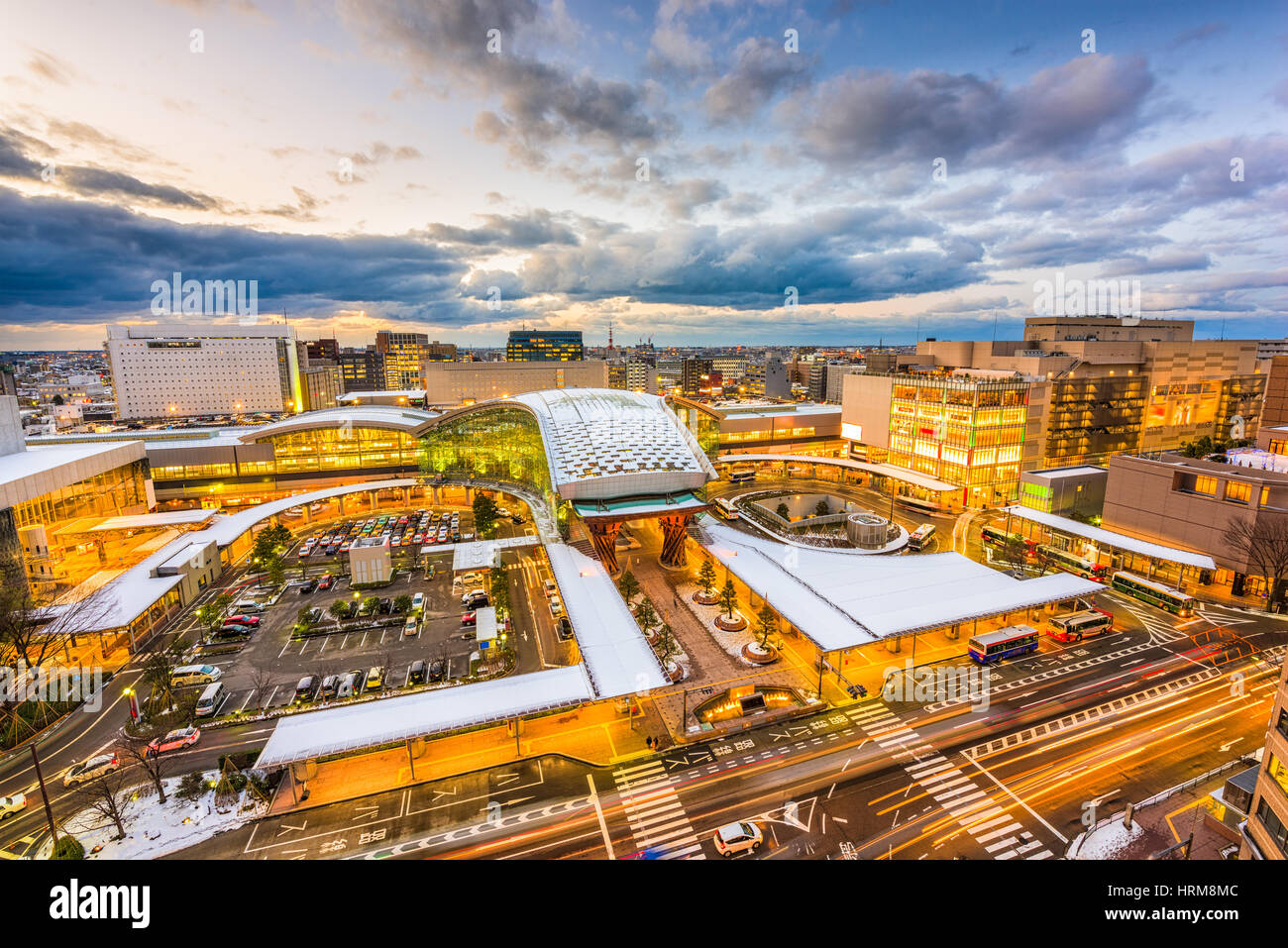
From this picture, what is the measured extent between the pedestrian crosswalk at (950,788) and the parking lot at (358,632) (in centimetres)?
2039

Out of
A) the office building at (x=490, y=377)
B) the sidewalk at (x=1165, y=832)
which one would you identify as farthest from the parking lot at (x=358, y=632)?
the office building at (x=490, y=377)

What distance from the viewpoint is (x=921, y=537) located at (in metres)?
55.2

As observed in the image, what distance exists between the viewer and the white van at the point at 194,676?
33.4 metres

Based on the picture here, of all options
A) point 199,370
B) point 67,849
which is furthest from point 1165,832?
point 199,370

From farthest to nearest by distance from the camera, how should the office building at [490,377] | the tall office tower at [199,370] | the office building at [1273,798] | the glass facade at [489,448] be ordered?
the office building at [490,377]
the tall office tower at [199,370]
the glass facade at [489,448]
the office building at [1273,798]

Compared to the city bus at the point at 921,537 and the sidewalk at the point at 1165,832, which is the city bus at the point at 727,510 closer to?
the city bus at the point at 921,537

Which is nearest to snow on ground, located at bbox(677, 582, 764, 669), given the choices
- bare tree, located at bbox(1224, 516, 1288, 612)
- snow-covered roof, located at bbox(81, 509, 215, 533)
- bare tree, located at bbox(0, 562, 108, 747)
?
bare tree, located at bbox(0, 562, 108, 747)

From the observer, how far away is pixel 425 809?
80.4 feet

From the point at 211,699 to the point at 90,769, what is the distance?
17.6 ft

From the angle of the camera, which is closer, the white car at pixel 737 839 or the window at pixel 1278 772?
the window at pixel 1278 772

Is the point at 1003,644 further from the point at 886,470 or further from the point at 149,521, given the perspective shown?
the point at 149,521

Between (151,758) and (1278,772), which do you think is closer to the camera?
(1278,772)

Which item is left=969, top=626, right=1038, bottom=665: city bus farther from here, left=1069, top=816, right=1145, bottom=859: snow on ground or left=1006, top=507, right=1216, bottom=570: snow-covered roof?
left=1006, top=507, right=1216, bottom=570: snow-covered roof
